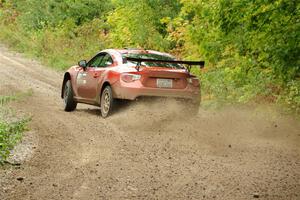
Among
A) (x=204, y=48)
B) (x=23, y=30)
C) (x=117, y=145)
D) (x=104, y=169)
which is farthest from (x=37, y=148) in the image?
(x=23, y=30)

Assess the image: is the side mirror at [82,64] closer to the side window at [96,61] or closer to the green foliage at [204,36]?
the side window at [96,61]

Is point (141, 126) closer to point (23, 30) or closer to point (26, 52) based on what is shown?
point (26, 52)

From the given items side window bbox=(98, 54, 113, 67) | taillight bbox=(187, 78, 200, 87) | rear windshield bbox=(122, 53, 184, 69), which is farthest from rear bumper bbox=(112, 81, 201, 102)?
side window bbox=(98, 54, 113, 67)

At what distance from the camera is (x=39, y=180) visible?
664cm

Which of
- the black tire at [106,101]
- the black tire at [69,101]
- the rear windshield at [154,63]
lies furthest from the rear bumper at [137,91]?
the black tire at [69,101]

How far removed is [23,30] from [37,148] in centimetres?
2413

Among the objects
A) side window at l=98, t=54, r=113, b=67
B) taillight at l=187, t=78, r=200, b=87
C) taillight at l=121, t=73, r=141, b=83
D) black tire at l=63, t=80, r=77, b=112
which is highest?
side window at l=98, t=54, r=113, b=67

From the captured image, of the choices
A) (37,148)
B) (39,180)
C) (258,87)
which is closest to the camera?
(39,180)

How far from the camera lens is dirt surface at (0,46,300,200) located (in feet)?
20.5

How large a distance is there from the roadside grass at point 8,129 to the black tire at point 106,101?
1627 millimetres

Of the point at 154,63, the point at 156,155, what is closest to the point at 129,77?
Result: the point at 154,63

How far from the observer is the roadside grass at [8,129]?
820cm

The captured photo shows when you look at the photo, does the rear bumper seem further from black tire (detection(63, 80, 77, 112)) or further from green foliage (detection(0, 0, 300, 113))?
black tire (detection(63, 80, 77, 112))

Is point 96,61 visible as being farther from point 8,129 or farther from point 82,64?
point 8,129
